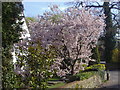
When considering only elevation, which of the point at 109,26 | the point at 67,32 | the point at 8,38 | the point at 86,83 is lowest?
the point at 86,83

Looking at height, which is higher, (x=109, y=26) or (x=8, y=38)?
(x=109, y=26)

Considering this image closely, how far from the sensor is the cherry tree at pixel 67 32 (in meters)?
7.72

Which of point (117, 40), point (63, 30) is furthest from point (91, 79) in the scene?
point (117, 40)

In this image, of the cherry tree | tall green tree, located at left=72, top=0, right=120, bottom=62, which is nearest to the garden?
the cherry tree

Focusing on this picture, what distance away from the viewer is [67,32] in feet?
25.7

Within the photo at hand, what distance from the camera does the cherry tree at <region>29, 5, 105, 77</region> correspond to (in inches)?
304

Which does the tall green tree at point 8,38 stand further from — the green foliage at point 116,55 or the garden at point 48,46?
the green foliage at point 116,55

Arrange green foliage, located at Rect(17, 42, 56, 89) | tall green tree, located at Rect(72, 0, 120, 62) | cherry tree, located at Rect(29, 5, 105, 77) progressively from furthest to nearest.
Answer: tall green tree, located at Rect(72, 0, 120, 62)
cherry tree, located at Rect(29, 5, 105, 77)
green foliage, located at Rect(17, 42, 56, 89)

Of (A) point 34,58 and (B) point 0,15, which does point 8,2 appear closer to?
(B) point 0,15

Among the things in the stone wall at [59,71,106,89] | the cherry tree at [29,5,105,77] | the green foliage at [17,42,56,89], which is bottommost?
the stone wall at [59,71,106,89]

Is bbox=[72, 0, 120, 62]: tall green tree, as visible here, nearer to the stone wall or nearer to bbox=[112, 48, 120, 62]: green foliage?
bbox=[112, 48, 120, 62]: green foliage

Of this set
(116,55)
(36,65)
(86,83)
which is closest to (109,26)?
(116,55)

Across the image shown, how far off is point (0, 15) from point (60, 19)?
331 centimetres

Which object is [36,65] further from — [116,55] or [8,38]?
[116,55]
